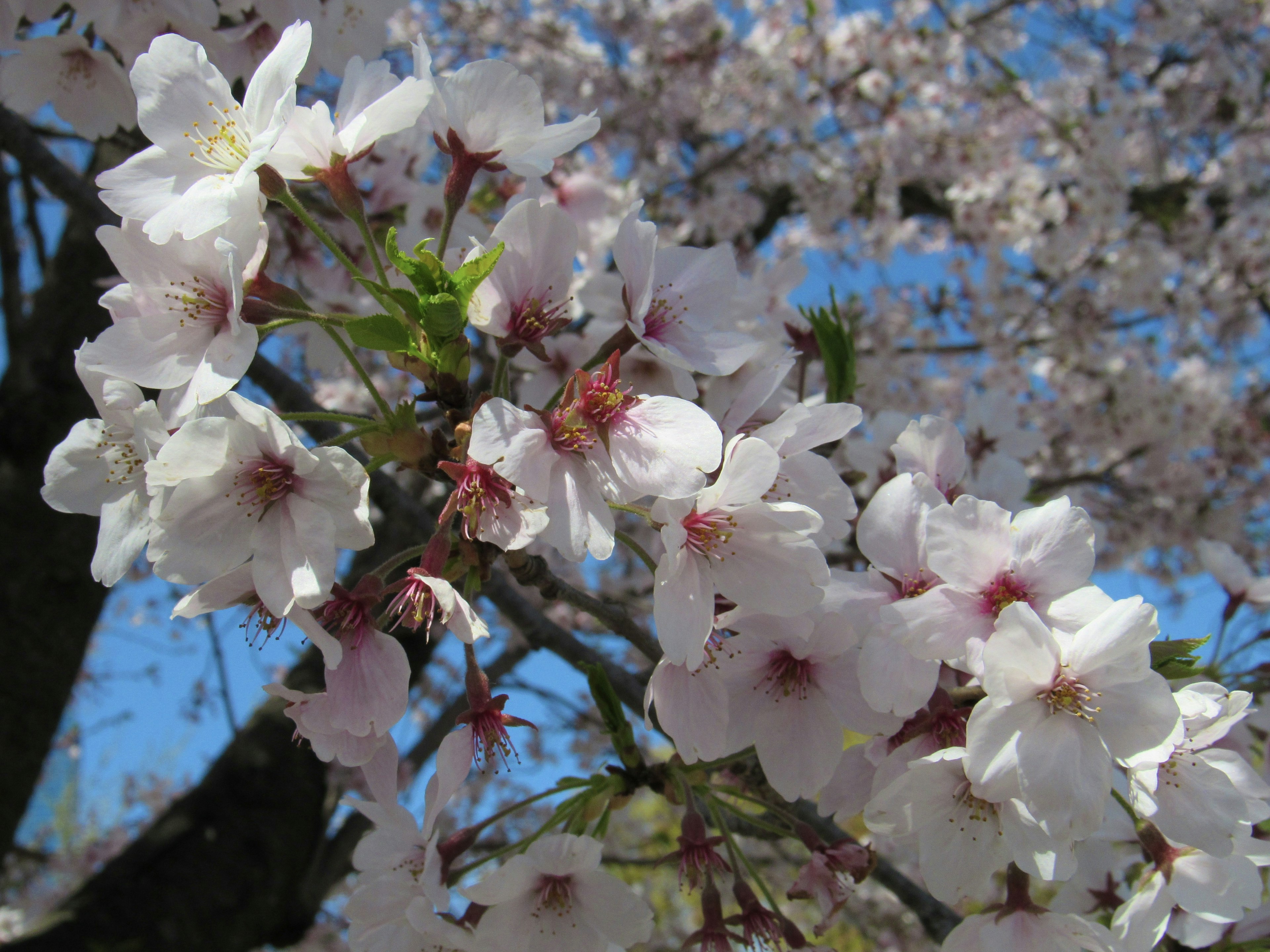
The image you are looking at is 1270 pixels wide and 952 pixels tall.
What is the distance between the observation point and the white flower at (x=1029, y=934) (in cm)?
116

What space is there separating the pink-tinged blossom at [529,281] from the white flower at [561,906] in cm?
67

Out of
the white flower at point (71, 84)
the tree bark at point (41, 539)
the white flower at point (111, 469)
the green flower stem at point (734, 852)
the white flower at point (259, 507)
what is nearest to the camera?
the white flower at point (259, 507)

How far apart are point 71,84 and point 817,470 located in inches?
80.3

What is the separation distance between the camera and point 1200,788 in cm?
112

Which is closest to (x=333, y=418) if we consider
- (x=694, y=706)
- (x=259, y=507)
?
(x=259, y=507)

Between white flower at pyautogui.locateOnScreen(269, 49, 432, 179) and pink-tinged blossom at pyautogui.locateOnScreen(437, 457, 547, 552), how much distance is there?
468 mm

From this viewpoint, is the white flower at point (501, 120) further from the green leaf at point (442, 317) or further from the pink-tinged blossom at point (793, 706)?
the pink-tinged blossom at point (793, 706)

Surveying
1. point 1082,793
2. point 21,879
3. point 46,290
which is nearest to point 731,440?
point 1082,793

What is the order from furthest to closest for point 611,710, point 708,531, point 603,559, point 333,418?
1. point 611,710
2. point 333,418
3. point 708,531
4. point 603,559

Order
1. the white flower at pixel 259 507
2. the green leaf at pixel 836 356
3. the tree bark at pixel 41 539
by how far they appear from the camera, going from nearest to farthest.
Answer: the white flower at pixel 259 507 < the green leaf at pixel 836 356 < the tree bark at pixel 41 539

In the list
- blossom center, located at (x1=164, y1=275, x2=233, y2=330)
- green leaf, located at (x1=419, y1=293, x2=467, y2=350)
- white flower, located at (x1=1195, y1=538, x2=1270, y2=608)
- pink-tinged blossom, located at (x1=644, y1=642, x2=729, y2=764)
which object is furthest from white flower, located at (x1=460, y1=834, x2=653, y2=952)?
white flower, located at (x1=1195, y1=538, x2=1270, y2=608)

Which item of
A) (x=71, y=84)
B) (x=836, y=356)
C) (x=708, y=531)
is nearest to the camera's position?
(x=708, y=531)

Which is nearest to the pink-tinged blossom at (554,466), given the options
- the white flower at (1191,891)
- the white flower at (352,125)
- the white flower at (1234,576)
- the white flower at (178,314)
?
the white flower at (178,314)

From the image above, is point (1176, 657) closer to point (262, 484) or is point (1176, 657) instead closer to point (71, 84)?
point (262, 484)
